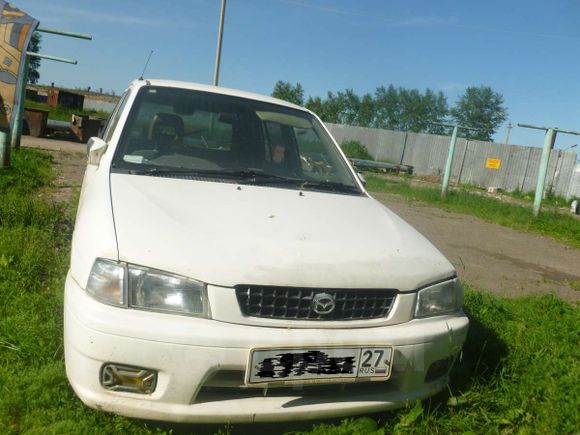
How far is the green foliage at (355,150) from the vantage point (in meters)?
29.6

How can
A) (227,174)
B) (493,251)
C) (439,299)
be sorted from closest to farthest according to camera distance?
(439,299), (227,174), (493,251)

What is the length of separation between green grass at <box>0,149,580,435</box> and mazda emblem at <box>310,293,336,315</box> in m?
0.55

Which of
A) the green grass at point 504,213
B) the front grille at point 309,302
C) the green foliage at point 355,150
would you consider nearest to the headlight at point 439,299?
the front grille at point 309,302

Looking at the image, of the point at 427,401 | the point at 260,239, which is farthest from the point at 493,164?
the point at 260,239

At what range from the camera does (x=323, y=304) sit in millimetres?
2293

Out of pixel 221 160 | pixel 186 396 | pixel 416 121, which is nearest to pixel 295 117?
pixel 221 160

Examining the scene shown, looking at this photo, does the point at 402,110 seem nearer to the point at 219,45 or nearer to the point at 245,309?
the point at 219,45

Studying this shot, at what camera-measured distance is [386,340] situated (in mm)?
2332

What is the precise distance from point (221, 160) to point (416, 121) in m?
68.9

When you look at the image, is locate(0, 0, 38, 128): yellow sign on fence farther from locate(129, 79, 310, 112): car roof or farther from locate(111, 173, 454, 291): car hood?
locate(111, 173, 454, 291): car hood

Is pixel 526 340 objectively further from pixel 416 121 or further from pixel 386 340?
pixel 416 121

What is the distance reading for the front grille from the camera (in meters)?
2.21

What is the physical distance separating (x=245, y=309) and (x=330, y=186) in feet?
4.85

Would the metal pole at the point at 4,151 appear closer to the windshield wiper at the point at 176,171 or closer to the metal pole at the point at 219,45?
the windshield wiper at the point at 176,171
